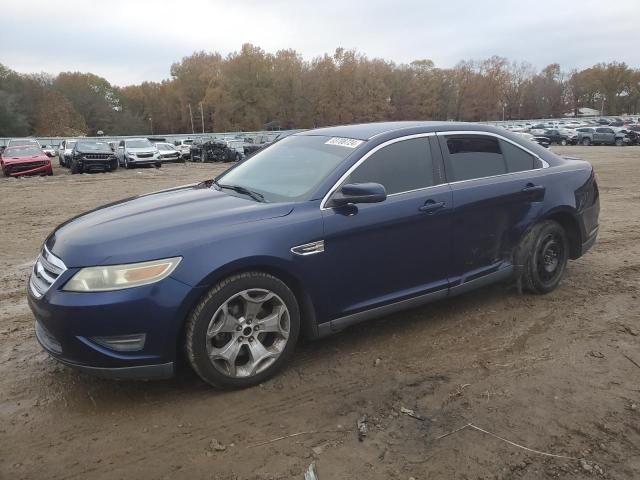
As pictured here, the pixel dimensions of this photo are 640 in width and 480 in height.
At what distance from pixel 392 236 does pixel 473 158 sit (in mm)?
1181

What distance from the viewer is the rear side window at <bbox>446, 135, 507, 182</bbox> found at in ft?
13.9

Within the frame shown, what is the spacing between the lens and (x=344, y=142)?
4027 mm

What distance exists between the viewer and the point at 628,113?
378 ft

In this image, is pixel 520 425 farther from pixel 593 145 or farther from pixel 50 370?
pixel 593 145

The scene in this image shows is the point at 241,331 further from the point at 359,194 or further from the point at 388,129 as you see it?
the point at 388,129

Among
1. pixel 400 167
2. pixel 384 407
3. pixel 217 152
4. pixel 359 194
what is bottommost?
pixel 384 407

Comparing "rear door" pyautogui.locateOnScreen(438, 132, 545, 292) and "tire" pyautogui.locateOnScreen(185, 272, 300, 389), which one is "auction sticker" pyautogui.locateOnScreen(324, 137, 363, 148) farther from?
"tire" pyautogui.locateOnScreen(185, 272, 300, 389)

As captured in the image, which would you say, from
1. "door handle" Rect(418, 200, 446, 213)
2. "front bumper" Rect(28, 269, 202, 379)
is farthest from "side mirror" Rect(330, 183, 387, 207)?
"front bumper" Rect(28, 269, 202, 379)

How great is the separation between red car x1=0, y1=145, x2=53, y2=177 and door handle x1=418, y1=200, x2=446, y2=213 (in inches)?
876

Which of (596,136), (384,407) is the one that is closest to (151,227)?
(384,407)

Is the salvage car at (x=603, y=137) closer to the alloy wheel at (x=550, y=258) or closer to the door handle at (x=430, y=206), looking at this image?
the alloy wheel at (x=550, y=258)

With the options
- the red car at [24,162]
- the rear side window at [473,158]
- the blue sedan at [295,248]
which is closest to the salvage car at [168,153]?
the red car at [24,162]

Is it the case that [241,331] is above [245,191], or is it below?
below

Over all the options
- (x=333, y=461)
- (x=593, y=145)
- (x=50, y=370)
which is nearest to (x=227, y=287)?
(x=333, y=461)
